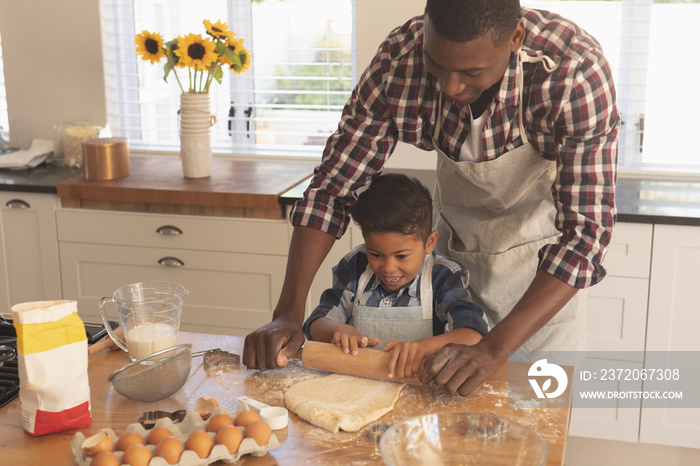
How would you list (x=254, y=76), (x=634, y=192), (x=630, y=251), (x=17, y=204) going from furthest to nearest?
(x=254, y=76)
(x=17, y=204)
(x=634, y=192)
(x=630, y=251)

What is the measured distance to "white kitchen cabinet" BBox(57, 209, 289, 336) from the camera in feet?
8.22

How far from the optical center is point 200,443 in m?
0.92

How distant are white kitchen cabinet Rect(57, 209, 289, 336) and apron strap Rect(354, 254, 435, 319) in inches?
39.0

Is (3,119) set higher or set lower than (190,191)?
higher

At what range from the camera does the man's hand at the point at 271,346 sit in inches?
48.2

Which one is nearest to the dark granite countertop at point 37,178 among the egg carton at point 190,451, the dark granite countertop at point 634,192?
the dark granite countertop at point 634,192

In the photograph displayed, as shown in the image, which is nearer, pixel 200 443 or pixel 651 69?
pixel 200 443

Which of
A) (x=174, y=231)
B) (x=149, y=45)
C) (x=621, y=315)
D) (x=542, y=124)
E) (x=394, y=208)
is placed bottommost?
(x=621, y=315)

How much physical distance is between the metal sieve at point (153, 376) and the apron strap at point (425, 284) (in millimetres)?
455

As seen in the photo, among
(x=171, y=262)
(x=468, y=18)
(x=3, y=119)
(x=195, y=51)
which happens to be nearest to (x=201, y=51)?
(x=195, y=51)

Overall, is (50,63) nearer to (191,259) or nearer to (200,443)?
(191,259)

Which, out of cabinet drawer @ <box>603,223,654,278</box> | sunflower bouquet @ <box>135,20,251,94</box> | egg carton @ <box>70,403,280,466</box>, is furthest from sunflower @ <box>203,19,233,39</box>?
egg carton @ <box>70,403,280,466</box>

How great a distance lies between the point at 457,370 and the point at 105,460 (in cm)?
52

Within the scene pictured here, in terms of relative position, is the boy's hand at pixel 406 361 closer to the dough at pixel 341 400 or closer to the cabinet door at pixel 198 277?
the dough at pixel 341 400
